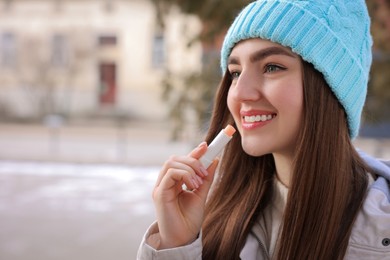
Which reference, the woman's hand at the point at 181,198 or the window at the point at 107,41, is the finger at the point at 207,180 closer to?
the woman's hand at the point at 181,198

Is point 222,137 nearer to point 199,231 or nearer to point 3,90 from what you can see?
point 199,231

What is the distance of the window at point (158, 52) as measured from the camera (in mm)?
20688

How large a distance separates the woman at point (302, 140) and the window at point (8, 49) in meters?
22.1

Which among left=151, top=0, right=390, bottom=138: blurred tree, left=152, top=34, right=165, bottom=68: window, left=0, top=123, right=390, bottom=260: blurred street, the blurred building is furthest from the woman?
left=152, top=34, right=165, bottom=68: window

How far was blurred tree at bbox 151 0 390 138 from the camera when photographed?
15.8 ft

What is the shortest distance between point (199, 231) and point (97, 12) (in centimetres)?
2056

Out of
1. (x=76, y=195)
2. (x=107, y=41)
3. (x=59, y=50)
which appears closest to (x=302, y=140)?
(x=76, y=195)

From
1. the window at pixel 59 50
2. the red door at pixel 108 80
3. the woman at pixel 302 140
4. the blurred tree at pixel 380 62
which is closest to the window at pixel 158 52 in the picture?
the red door at pixel 108 80

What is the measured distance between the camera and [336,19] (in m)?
1.36

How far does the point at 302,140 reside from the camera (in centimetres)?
133

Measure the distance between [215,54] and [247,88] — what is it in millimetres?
4937

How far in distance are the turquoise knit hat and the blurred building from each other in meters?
19.3

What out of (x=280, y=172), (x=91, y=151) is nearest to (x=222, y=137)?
(x=280, y=172)

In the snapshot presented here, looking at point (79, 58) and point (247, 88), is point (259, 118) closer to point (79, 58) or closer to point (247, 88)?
point (247, 88)
